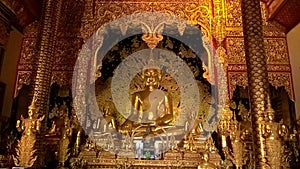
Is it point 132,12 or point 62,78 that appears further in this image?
point 132,12

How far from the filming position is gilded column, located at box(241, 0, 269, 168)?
4.17 meters

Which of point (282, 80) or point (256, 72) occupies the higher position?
point (282, 80)

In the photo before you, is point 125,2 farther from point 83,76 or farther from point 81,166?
point 81,166

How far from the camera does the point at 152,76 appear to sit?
8.10 metres

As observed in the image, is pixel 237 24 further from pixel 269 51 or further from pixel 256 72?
pixel 256 72

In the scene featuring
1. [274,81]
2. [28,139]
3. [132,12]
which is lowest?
[28,139]

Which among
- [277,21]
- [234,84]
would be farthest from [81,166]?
[277,21]

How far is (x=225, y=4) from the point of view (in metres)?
7.41

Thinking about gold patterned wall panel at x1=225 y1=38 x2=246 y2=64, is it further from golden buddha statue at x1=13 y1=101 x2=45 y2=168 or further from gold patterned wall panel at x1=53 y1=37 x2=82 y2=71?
golden buddha statue at x1=13 y1=101 x2=45 y2=168

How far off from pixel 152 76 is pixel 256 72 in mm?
3846

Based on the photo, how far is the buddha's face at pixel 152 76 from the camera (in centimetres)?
807

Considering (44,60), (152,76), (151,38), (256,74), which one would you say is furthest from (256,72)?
(152,76)

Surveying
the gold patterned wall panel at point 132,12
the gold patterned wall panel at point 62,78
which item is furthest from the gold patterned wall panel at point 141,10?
the gold patterned wall panel at point 62,78

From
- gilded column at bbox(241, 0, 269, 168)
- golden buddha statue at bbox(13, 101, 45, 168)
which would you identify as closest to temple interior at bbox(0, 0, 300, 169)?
golden buddha statue at bbox(13, 101, 45, 168)
